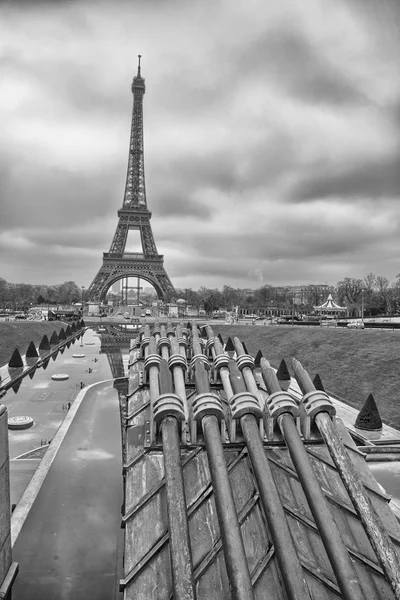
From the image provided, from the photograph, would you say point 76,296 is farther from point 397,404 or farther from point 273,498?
point 273,498

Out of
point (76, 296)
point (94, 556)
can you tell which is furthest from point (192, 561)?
point (76, 296)

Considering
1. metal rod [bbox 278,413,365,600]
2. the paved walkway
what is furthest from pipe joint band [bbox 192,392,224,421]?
the paved walkway

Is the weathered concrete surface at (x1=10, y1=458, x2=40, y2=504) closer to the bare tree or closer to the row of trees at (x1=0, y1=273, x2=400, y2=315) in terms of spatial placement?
the row of trees at (x1=0, y1=273, x2=400, y2=315)

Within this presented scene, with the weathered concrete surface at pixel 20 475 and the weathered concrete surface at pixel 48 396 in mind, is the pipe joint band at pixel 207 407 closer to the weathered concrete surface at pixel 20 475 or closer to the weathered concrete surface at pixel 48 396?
the weathered concrete surface at pixel 20 475

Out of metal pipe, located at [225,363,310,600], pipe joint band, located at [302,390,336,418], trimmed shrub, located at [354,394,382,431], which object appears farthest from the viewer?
trimmed shrub, located at [354,394,382,431]

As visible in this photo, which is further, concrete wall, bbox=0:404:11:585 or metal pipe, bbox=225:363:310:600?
concrete wall, bbox=0:404:11:585

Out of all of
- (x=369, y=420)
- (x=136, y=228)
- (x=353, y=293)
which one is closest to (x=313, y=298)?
(x=353, y=293)
